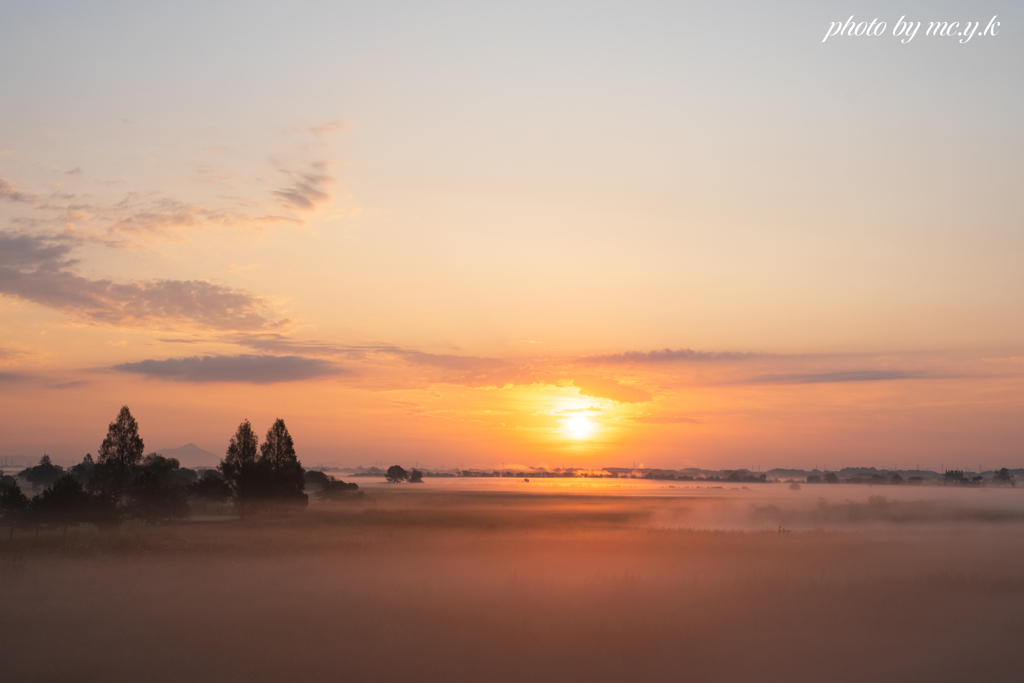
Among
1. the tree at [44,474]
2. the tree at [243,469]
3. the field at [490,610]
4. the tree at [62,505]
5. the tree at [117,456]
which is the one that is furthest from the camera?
the tree at [44,474]

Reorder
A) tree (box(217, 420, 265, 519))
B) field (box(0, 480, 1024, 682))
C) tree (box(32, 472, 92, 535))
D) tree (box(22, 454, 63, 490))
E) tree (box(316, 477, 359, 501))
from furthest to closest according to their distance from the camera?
tree (box(22, 454, 63, 490)), tree (box(316, 477, 359, 501)), tree (box(217, 420, 265, 519)), tree (box(32, 472, 92, 535)), field (box(0, 480, 1024, 682))

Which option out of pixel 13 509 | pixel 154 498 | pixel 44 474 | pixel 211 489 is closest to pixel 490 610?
pixel 154 498

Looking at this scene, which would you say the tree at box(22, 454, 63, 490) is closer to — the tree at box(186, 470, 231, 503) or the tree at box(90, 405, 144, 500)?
the tree at box(186, 470, 231, 503)

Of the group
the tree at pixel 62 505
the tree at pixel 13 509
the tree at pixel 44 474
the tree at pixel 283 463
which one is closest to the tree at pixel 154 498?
the tree at pixel 62 505

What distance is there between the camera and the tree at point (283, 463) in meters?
71.1

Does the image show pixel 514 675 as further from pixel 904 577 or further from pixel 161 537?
pixel 161 537

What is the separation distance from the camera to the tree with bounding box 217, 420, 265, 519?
220ft

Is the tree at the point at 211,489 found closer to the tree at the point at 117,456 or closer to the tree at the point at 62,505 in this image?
the tree at the point at 117,456

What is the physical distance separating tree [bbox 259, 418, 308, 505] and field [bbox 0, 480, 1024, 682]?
2200 cm

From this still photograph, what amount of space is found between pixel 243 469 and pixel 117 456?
50.1 feet

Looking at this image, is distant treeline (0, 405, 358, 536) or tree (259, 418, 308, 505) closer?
distant treeline (0, 405, 358, 536)

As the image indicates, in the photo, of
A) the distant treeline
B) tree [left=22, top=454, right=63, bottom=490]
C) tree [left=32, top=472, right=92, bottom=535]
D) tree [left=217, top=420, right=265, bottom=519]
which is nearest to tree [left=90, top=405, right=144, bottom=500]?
the distant treeline

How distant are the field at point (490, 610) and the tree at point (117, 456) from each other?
4.99m

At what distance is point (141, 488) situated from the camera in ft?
178
